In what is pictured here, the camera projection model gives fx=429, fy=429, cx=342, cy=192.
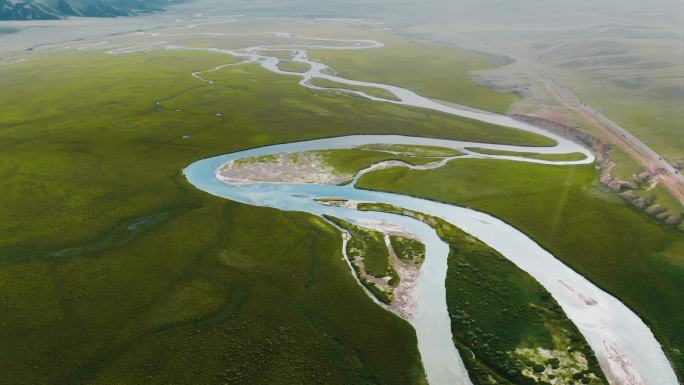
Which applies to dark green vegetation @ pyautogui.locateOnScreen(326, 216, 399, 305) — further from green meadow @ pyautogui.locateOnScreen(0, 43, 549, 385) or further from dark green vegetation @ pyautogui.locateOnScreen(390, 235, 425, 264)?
green meadow @ pyautogui.locateOnScreen(0, 43, 549, 385)

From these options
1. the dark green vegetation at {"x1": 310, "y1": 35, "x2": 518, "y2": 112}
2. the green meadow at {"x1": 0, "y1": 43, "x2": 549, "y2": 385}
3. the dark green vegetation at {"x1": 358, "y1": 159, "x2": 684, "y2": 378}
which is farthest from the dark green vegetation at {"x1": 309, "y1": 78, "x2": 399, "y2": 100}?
the dark green vegetation at {"x1": 358, "y1": 159, "x2": 684, "y2": 378}

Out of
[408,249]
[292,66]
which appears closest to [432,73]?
[292,66]

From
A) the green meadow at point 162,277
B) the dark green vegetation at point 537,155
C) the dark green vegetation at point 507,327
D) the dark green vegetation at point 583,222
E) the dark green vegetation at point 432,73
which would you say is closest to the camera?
the dark green vegetation at point 507,327

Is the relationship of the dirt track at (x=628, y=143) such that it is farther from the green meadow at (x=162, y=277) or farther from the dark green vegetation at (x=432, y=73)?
the dark green vegetation at (x=432, y=73)

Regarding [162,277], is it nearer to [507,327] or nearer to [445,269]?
[445,269]

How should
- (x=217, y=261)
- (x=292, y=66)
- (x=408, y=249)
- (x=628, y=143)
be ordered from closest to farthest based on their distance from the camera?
(x=217, y=261) → (x=408, y=249) → (x=628, y=143) → (x=292, y=66)

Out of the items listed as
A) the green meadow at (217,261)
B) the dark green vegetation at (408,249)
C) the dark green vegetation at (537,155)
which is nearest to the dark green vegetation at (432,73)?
the dark green vegetation at (537,155)

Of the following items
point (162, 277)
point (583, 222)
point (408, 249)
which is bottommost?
point (162, 277)

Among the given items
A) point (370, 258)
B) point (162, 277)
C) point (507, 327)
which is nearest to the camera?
point (507, 327)
